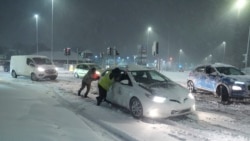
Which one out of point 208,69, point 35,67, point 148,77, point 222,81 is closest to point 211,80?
point 208,69

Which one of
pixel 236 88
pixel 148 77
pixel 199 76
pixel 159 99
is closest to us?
pixel 159 99

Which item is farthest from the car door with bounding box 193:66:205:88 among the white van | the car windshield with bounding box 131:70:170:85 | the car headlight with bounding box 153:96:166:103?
the white van

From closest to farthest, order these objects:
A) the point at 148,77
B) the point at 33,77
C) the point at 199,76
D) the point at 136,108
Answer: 1. the point at 136,108
2. the point at 148,77
3. the point at 199,76
4. the point at 33,77

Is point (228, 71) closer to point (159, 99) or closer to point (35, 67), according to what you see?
point (159, 99)

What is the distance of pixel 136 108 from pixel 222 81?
5940mm

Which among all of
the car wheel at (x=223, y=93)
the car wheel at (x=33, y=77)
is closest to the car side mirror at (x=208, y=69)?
the car wheel at (x=223, y=93)

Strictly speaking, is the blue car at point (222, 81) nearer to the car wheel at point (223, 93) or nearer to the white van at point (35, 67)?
the car wheel at point (223, 93)

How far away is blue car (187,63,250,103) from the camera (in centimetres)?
1197

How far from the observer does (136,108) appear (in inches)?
344

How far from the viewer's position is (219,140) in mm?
6422

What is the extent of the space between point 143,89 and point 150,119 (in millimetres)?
962

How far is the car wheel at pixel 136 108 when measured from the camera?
28.2ft

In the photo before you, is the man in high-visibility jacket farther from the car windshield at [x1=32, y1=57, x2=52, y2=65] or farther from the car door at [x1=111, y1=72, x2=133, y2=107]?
the car windshield at [x1=32, y1=57, x2=52, y2=65]

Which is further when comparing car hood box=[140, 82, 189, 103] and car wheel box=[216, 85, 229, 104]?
car wheel box=[216, 85, 229, 104]
